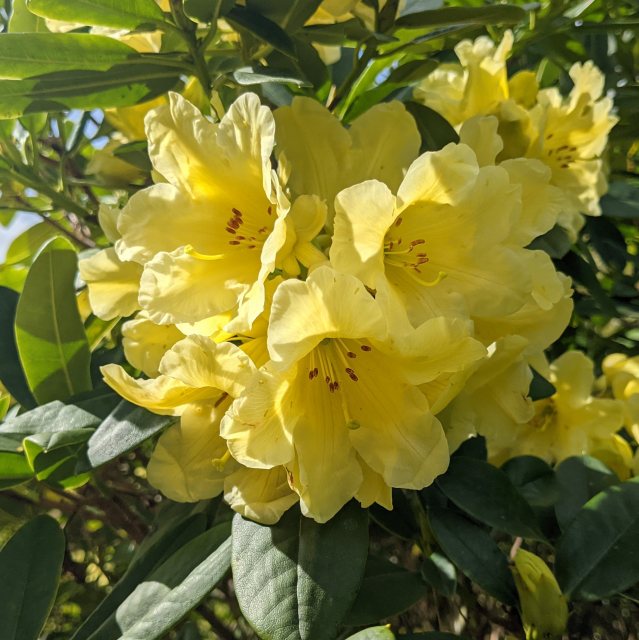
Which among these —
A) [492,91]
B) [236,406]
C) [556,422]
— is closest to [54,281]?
[236,406]

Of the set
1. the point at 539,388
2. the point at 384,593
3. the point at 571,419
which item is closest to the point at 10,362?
the point at 384,593

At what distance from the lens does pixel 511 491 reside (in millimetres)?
864

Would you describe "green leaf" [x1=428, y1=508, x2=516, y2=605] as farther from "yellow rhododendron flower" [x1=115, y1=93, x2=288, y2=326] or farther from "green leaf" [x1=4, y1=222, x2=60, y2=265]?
"green leaf" [x1=4, y1=222, x2=60, y2=265]

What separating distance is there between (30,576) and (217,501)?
0.25 metres

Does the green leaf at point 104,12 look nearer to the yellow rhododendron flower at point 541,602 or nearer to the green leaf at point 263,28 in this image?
the green leaf at point 263,28

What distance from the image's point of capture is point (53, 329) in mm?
946

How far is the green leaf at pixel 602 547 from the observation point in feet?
2.70

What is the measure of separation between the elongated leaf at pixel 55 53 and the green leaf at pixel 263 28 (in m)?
0.16

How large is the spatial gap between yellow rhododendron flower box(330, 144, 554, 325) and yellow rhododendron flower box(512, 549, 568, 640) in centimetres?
32

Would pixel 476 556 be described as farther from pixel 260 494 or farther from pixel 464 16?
pixel 464 16

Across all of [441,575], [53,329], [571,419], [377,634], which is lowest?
[571,419]

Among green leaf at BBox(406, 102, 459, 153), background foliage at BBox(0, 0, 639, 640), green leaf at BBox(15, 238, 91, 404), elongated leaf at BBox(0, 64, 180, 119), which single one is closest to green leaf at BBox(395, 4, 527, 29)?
background foliage at BBox(0, 0, 639, 640)

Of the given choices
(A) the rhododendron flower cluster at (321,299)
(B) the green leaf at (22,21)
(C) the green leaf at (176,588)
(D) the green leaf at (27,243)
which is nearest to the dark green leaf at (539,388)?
(A) the rhododendron flower cluster at (321,299)

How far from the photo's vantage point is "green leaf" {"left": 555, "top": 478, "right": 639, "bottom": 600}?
2.70 feet
